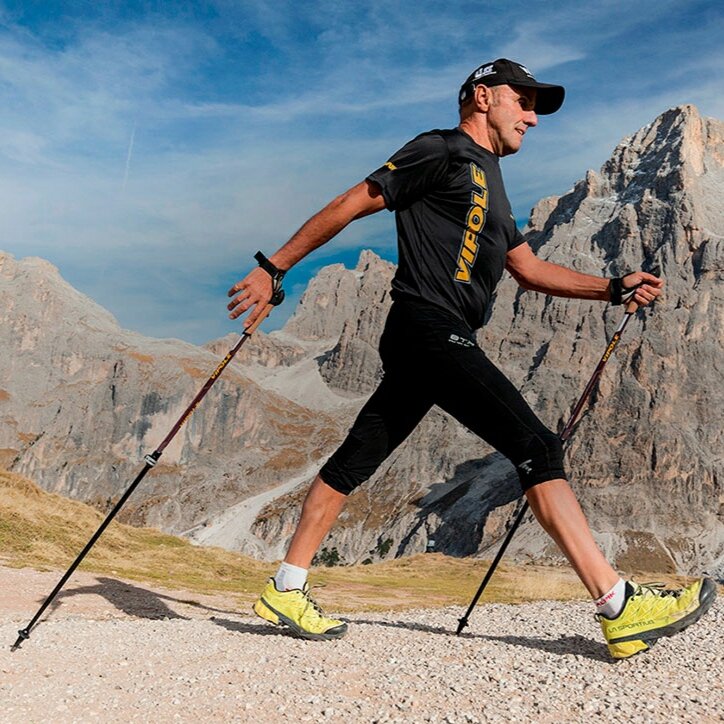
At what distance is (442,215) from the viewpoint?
580cm

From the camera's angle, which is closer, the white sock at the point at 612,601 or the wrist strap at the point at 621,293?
the white sock at the point at 612,601

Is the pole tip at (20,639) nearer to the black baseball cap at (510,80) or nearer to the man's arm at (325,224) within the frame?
the man's arm at (325,224)

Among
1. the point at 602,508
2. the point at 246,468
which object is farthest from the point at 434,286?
the point at 246,468

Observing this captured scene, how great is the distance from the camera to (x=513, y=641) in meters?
6.39

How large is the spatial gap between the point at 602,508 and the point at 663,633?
4653 inches

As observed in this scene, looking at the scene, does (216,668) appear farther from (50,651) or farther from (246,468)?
(246,468)

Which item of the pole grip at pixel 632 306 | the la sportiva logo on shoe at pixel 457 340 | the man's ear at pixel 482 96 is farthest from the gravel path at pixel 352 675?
the man's ear at pixel 482 96

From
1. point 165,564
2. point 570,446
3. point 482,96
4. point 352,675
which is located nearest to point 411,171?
point 482,96

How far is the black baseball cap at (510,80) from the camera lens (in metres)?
5.99

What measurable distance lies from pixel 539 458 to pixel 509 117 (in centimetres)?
277

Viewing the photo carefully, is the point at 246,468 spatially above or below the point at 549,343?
below

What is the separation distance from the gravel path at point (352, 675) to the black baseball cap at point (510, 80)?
4.41m

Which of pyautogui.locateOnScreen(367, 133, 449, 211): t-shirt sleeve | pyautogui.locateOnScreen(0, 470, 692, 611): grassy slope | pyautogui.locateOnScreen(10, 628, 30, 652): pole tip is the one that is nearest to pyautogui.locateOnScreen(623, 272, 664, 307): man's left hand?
pyautogui.locateOnScreen(367, 133, 449, 211): t-shirt sleeve

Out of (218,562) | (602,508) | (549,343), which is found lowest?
(602,508)
